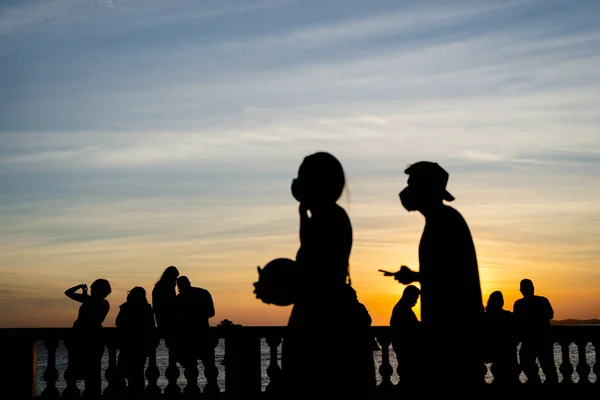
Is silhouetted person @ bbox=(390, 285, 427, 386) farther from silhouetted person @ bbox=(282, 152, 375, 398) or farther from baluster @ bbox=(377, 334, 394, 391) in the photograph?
silhouetted person @ bbox=(282, 152, 375, 398)

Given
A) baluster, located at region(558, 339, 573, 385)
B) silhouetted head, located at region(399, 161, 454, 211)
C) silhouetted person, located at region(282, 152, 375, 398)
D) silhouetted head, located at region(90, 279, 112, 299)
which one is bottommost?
baluster, located at region(558, 339, 573, 385)

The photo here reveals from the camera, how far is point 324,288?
5.60 metres

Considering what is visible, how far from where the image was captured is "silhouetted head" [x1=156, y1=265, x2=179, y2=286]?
1218 cm

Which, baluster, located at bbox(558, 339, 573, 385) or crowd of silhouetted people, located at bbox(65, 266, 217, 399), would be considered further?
baluster, located at bbox(558, 339, 573, 385)

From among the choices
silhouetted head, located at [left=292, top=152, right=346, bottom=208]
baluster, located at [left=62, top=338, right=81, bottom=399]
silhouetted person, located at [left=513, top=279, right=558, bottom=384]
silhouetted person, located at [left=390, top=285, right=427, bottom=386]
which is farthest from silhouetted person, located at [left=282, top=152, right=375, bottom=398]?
silhouetted person, located at [left=513, top=279, right=558, bottom=384]

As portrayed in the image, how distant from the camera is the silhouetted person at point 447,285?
6195 millimetres

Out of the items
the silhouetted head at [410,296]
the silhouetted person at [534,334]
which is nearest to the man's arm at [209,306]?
the silhouetted head at [410,296]

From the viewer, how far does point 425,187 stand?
260 inches

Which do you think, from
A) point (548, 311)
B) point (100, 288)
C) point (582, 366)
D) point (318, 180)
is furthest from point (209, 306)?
point (318, 180)

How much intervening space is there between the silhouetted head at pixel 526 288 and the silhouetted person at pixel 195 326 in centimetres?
437

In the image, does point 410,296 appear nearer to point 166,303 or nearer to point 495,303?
point 495,303

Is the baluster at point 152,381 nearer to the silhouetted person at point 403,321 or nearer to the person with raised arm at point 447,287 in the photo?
the silhouetted person at point 403,321

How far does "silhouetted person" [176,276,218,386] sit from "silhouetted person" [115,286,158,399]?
418mm

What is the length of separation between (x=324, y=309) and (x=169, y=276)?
6870 millimetres
